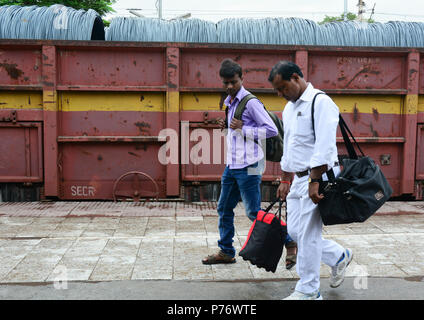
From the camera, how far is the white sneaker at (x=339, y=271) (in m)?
3.52

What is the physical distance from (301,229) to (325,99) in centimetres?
94

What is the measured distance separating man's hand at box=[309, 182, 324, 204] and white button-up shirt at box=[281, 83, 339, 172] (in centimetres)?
13

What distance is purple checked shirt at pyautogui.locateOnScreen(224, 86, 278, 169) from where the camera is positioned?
4.08 m

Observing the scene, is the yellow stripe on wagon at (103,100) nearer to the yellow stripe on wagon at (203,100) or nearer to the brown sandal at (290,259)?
the yellow stripe on wagon at (203,100)

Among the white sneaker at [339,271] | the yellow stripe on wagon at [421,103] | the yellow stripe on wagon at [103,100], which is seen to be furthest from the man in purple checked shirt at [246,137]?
the yellow stripe on wagon at [421,103]

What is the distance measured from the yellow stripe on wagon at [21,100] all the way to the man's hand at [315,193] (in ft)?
16.0

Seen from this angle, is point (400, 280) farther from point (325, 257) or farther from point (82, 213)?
point (82, 213)

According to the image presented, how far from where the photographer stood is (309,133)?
3199 millimetres

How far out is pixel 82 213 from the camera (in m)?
6.23

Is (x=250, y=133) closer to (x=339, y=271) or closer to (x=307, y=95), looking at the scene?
(x=307, y=95)

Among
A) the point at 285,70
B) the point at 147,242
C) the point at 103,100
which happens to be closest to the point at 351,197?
the point at 285,70

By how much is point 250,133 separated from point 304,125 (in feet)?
3.05

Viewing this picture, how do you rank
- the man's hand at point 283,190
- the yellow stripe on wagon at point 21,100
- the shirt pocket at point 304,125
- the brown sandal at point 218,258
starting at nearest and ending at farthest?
the shirt pocket at point 304,125 < the man's hand at point 283,190 < the brown sandal at point 218,258 < the yellow stripe on wagon at point 21,100
